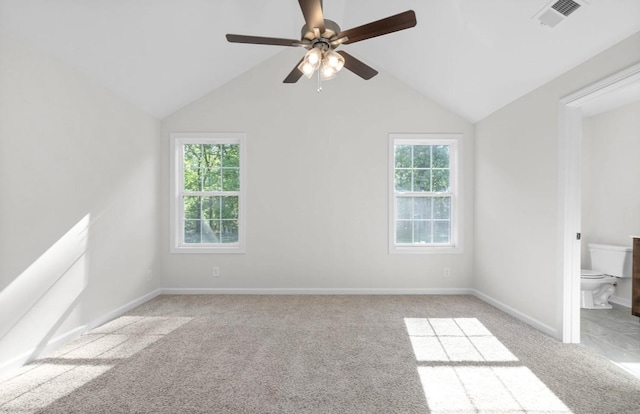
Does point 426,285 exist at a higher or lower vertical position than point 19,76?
lower

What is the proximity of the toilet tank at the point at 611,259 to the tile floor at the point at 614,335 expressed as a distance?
41 cm

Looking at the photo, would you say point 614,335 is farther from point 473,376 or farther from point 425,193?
point 425,193

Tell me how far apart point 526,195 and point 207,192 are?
3.86 metres

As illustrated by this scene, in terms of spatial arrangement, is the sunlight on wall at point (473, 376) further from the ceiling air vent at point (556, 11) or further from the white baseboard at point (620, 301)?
the ceiling air vent at point (556, 11)

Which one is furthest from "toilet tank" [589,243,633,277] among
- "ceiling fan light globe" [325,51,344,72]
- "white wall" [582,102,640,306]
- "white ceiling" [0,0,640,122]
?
"ceiling fan light globe" [325,51,344,72]

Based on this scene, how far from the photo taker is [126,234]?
3717 mm

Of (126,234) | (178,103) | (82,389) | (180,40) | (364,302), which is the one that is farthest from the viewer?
(178,103)

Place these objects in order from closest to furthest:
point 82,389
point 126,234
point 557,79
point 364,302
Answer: point 82,389, point 557,79, point 126,234, point 364,302

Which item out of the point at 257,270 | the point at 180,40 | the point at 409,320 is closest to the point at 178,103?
the point at 180,40

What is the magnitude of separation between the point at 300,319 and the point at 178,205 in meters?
2.39

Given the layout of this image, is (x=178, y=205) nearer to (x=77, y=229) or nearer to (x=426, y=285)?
(x=77, y=229)

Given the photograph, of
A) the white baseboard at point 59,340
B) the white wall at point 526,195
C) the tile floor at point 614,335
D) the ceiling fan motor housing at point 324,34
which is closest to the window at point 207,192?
the white baseboard at point 59,340

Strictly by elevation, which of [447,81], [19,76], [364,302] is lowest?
[364,302]

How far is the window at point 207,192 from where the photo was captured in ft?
15.0
